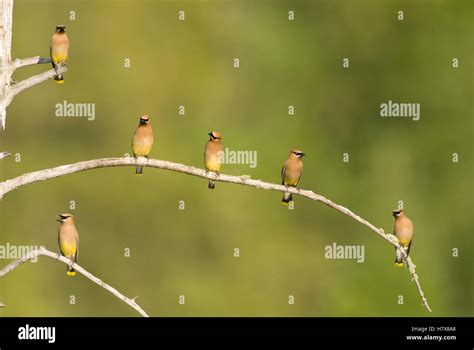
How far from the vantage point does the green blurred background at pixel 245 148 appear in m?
34.7

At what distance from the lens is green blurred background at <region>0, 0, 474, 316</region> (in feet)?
114

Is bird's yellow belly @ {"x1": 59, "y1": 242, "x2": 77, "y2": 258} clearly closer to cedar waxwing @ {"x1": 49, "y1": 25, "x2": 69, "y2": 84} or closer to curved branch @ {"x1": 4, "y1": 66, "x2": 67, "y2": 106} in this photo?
cedar waxwing @ {"x1": 49, "y1": 25, "x2": 69, "y2": 84}

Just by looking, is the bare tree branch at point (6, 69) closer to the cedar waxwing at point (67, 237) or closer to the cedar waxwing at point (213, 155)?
the cedar waxwing at point (67, 237)

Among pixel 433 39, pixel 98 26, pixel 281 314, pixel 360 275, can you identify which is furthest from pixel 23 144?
pixel 433 39

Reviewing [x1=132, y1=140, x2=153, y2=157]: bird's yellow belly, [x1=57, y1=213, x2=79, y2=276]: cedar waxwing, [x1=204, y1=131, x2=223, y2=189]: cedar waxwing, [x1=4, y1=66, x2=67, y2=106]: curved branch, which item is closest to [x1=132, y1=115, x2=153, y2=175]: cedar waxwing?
[x1=132, y1=140, x2=153, y2=157]: bird's yellow belly

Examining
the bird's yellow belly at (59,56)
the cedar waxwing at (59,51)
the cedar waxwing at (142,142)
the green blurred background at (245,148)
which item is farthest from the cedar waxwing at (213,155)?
the green blurred background at (245,148)

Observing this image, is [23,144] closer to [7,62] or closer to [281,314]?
[281,314]

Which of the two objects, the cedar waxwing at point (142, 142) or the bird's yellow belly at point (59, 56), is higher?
the bird's yellow belly at point (59, 56)

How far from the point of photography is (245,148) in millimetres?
38188

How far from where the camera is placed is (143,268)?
3491 cm

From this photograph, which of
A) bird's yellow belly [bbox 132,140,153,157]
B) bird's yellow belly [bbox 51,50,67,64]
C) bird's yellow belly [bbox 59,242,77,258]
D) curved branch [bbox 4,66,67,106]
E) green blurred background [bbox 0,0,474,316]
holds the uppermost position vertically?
green blurred background [bbox 0,0,474,316]

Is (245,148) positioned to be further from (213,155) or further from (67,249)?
(67,249)
